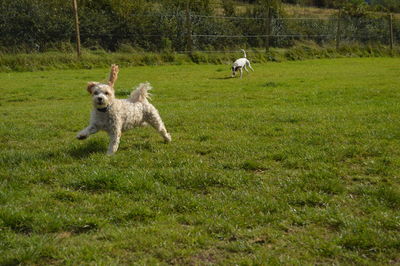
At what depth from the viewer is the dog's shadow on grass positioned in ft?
23.5

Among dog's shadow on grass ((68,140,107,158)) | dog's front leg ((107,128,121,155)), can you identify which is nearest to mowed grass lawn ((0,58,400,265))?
dog's shadow on grass ((68,140,107,158))

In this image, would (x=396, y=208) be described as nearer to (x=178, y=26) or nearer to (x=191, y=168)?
(x=191, y=168)

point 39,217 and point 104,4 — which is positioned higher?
point 104,4


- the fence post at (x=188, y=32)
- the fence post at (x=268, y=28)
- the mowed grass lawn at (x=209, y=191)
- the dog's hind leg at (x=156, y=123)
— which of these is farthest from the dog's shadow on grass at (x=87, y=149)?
the fence post at (x=268, y=28)

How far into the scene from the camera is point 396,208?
4934 mm

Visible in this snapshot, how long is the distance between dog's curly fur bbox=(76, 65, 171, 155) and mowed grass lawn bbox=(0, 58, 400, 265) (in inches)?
13.7

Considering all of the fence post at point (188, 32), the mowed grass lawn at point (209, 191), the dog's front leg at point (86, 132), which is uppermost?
the fence post at point (188, 32)

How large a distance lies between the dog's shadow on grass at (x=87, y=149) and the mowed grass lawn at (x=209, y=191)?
0.07ft

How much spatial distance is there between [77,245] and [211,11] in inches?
1293

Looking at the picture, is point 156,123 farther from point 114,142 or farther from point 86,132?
point 86,132

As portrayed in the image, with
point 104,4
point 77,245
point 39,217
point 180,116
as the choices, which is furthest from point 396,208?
point 104,4

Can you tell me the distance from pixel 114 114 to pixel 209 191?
2582 millimetres

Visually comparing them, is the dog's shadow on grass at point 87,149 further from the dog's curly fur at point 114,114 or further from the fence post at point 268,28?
the fence post at point 268,28

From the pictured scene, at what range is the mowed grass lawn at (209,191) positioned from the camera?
4.07m
